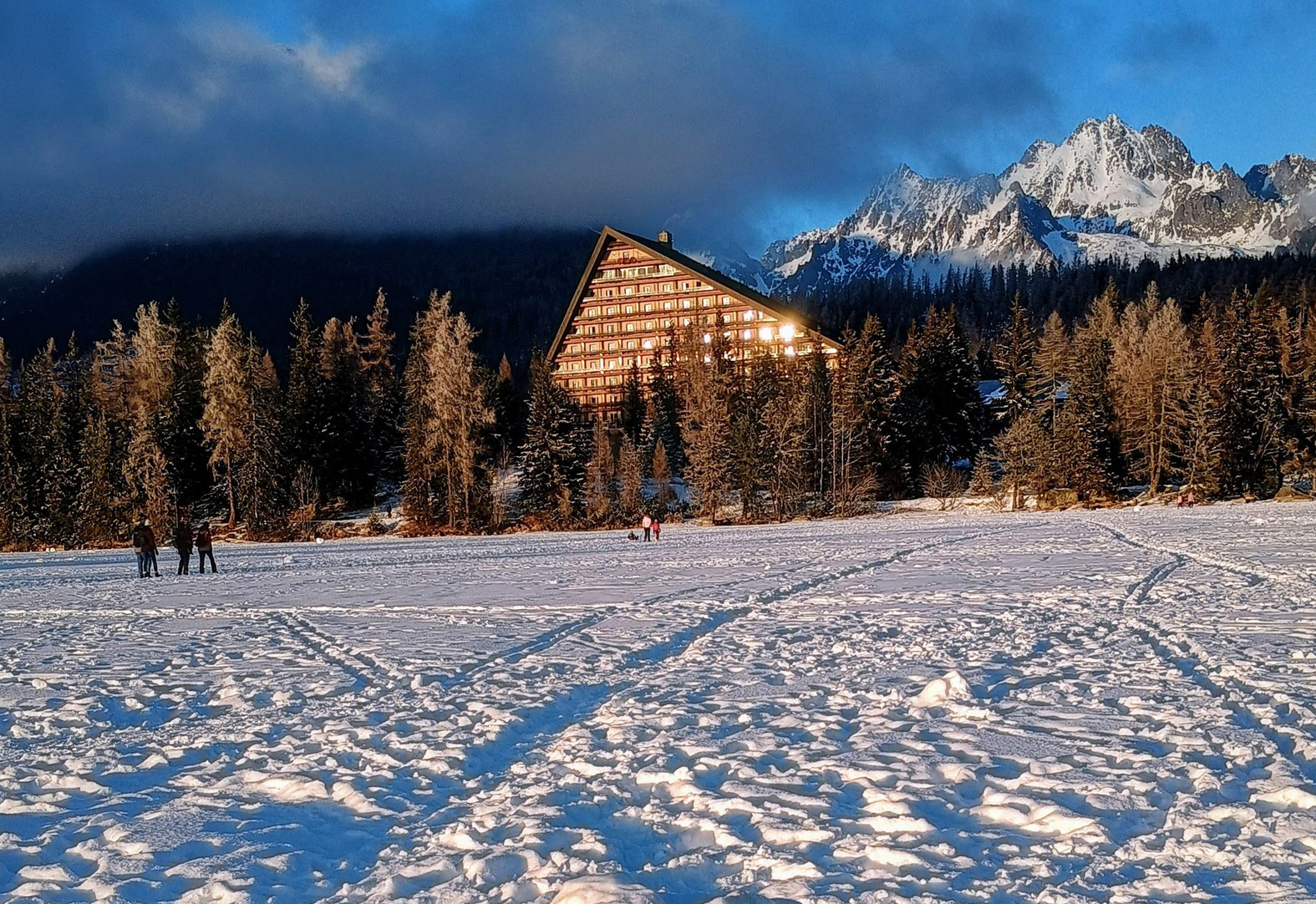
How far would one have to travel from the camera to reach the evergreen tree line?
160 ft

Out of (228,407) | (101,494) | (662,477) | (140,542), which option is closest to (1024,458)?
(662,477)

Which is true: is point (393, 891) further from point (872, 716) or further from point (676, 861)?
point (872, 716)

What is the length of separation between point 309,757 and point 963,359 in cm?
6445

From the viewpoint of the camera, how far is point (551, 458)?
48.7 metres

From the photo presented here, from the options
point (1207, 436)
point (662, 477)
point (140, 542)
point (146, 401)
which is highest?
point (146, 401)

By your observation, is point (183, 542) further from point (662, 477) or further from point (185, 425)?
point (185, 425)

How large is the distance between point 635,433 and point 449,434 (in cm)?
2106

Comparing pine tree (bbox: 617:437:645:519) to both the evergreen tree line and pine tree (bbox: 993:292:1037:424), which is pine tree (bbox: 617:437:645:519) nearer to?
the evergreen tree line

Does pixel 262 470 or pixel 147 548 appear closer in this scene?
pixel 147 548

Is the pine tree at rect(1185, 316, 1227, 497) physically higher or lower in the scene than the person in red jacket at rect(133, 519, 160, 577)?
higher

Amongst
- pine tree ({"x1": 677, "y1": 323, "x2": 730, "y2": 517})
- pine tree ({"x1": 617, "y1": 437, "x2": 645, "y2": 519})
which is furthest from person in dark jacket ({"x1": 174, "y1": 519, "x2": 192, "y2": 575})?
pine tree ({"x1": 677, "y1": 323, "x2": 730, "y2": 517})

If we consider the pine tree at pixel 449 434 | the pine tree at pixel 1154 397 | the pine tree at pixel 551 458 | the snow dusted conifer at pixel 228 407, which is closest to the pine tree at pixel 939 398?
the pine tree at pixel 1154 397

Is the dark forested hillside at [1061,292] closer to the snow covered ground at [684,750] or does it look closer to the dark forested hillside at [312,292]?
the dark forested hillside at [312,292]

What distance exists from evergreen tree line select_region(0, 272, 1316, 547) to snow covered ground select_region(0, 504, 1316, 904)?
3430 centimetres
